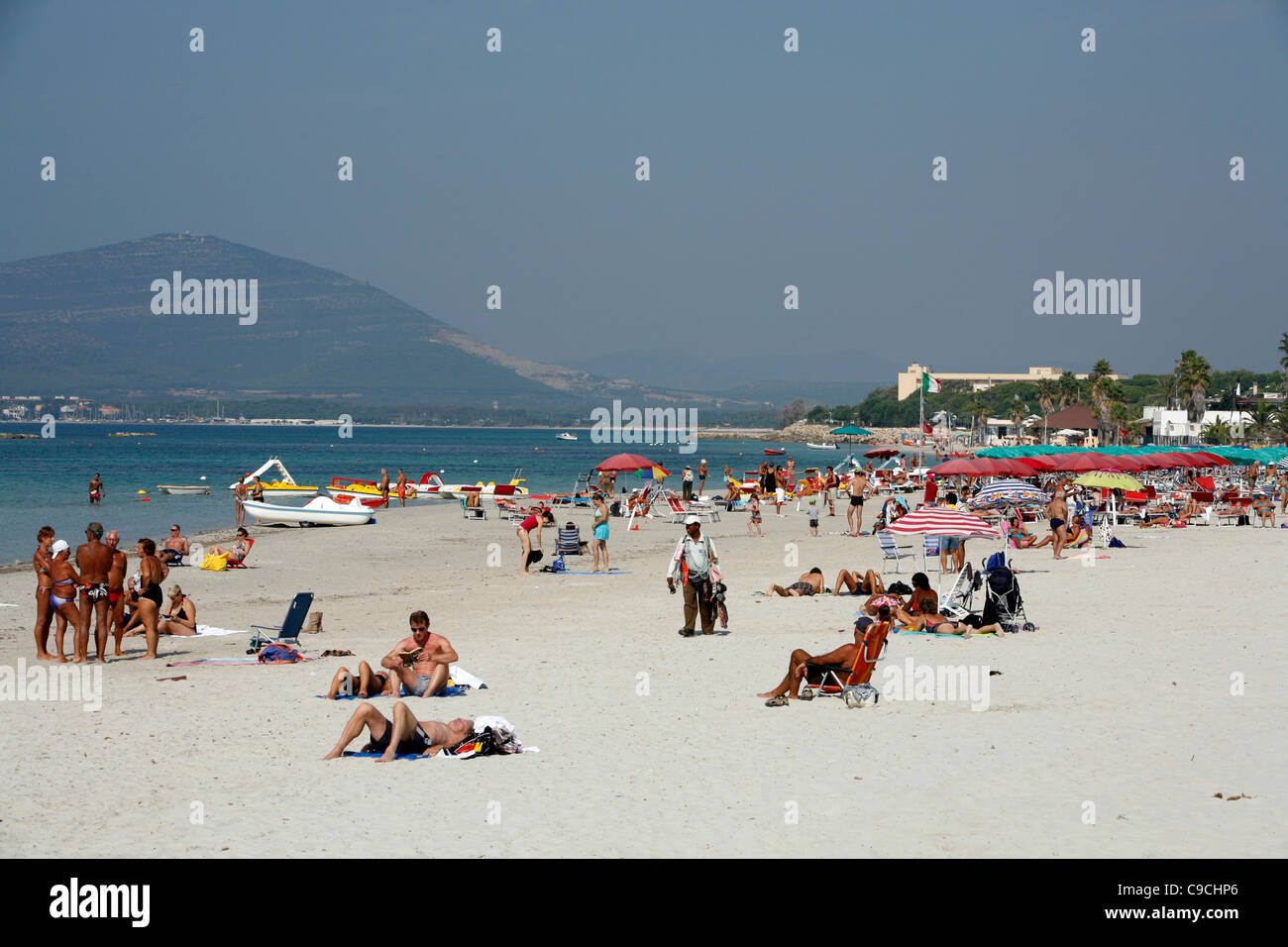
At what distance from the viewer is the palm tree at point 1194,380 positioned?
96812 millimetres

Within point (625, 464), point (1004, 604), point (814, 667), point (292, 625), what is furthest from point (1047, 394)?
point (814, 667)

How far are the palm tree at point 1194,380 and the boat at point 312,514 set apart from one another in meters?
83.8

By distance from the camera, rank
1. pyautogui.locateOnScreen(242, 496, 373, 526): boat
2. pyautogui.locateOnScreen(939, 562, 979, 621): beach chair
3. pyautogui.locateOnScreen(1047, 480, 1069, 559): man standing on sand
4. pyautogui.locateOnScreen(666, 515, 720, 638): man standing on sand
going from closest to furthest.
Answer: pyautogui.locateOnScreen(666, 515, 720, 638): man standing on sand
pyautogui.locateOnScreen(939, 562, 979, 621): beach chair
pyautogui.locateOnScreen(1047, 480, 1069, 559): man standing on sand
pyautogui.locateOnScreen(242, 496, 373, 526): boat

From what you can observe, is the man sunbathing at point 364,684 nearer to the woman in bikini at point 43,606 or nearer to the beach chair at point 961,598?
the woman in bikini at point 43,606

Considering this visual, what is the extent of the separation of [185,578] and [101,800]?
1332 cm

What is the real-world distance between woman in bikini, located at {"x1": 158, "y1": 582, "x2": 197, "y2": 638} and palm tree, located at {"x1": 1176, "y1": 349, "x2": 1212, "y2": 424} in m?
97.4

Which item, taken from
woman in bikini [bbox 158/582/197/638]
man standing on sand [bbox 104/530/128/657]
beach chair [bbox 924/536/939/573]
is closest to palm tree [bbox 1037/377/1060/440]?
beach chair [bbox 924/536/939/573]

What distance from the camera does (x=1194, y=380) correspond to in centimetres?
9700

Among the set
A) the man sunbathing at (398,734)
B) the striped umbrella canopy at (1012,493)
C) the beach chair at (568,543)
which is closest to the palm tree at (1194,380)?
the striped umbrella canopy at (1012,493)

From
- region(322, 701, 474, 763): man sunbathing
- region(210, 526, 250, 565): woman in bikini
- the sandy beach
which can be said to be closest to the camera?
the sandy beach

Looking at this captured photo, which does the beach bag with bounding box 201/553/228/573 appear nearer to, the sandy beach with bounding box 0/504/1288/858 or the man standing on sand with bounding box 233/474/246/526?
the sandy beach with bounding box 0/504/1288/858

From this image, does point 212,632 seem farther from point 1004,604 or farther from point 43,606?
point 1004,604

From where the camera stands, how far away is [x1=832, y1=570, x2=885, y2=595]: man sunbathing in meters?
15.9
